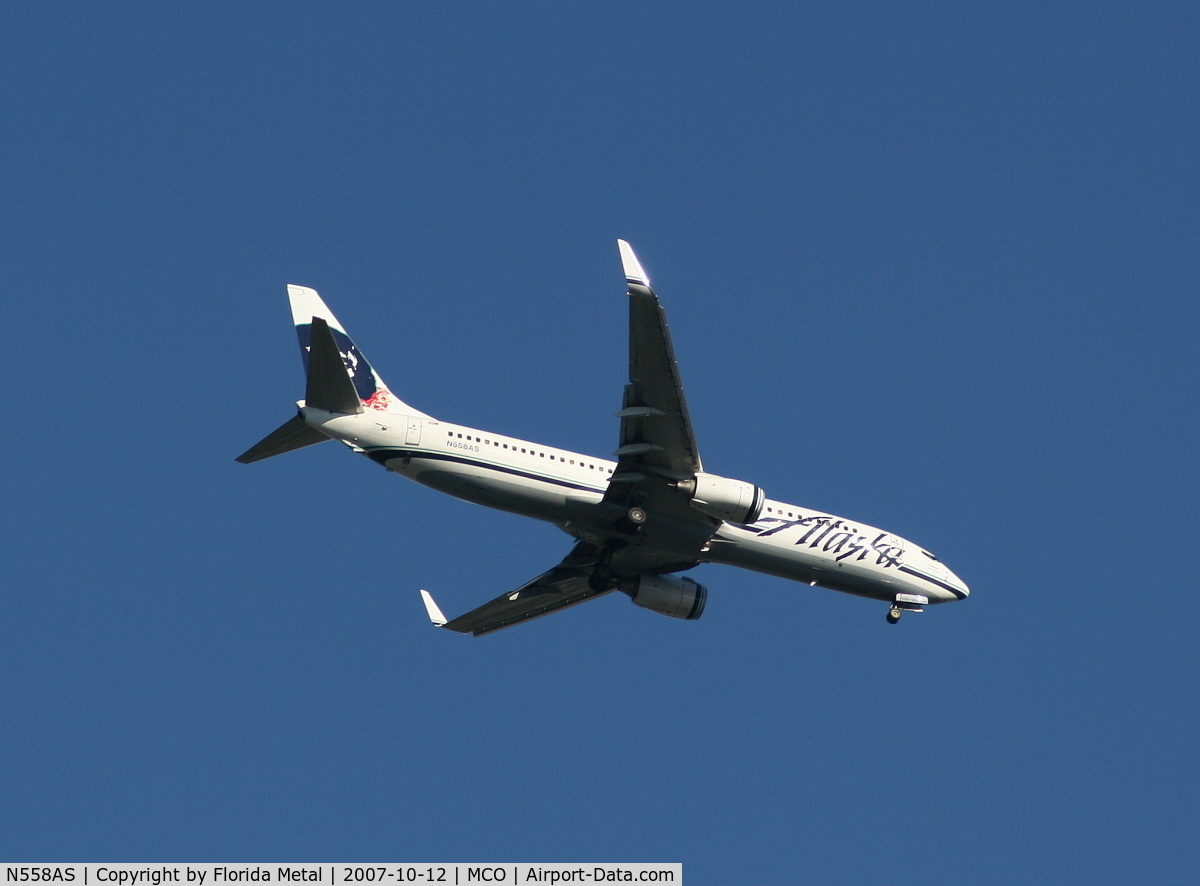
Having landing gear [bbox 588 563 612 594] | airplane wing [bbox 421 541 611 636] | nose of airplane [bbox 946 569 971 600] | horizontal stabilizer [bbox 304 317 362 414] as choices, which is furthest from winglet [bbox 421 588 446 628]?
nose of airplane [bbox 946 569 971 600]

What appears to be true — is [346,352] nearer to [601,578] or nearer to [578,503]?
[578,503]

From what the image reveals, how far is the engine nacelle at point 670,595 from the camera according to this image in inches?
1684

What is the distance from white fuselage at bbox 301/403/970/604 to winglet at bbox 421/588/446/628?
7677 millimetres

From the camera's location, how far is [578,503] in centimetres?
3841

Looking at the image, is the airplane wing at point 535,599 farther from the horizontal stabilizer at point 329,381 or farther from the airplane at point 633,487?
the horizontal stabilizer at point 329,381

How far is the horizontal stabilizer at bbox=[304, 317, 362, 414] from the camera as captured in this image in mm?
34906

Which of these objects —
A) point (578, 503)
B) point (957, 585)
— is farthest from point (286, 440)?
point (957, 585)

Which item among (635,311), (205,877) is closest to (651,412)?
(635,311)

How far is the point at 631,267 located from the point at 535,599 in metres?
15.1

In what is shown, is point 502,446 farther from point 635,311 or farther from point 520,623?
point 520,623

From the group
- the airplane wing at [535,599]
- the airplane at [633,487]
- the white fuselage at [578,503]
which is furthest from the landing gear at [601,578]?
the white fuselage at [578,503]
